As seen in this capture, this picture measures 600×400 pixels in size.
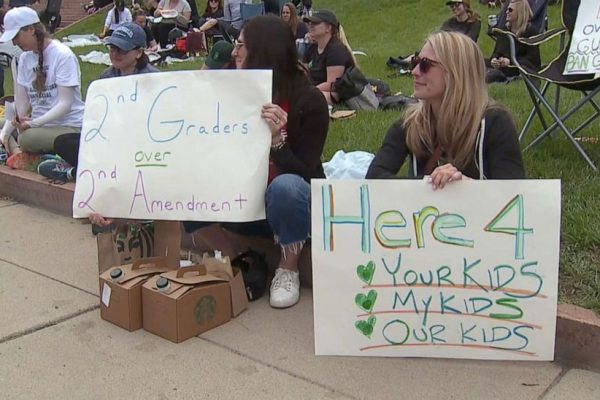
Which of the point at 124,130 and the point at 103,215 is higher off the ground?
the point at 124,130

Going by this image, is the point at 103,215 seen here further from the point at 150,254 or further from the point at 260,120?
the point at 260,120

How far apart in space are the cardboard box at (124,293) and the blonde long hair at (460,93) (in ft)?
4.65

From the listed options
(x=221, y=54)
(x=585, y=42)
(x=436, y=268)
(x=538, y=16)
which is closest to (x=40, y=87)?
(x=221, y=54)

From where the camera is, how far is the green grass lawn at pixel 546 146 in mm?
3082

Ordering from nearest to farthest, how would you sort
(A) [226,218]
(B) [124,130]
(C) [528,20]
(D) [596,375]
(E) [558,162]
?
(D) [596,375] < (A) [226,218] < (B) [124,130] < (E) [558,162] < (C) [528,20]

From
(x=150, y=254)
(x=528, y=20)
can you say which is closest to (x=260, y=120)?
(x=150, y=254)

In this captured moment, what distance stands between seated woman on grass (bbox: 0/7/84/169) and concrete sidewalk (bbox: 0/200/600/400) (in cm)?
196

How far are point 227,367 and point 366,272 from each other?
2.20ft

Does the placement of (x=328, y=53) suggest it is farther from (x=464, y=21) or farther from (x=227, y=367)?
(x=227, y=367)

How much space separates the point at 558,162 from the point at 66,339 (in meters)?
3.00

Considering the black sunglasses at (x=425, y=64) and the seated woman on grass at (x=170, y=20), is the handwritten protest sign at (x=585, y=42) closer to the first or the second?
the black sunglasses at (x=425, y=64)

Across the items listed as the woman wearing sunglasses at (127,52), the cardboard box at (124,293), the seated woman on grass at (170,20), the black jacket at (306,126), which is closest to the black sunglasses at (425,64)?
the black jacket at (306,126)

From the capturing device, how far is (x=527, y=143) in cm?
504

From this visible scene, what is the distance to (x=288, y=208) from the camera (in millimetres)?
3242
